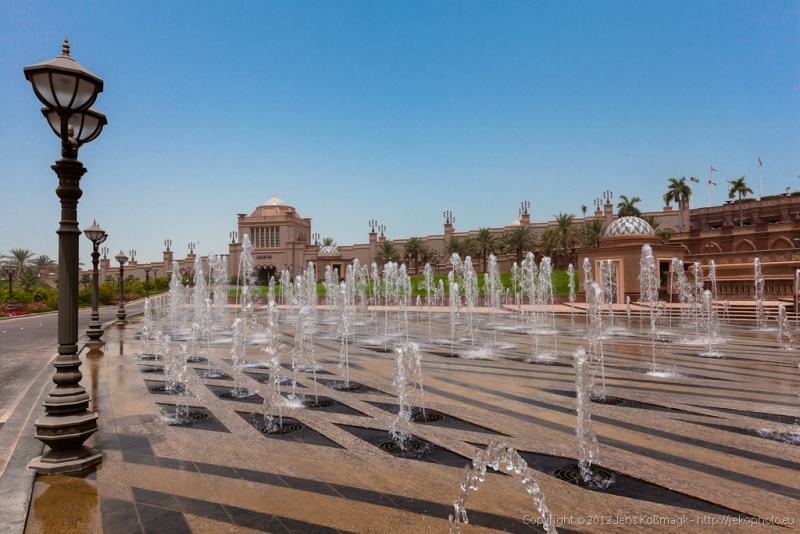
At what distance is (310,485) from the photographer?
3781mm

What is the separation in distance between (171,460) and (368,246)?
198 ft

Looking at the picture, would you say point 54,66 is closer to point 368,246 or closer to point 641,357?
point 641,357

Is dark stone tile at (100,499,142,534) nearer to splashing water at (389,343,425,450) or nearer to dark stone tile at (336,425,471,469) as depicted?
dark stone tile at (336,425,471,469)

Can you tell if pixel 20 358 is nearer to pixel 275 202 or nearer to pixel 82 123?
pixel 82 123

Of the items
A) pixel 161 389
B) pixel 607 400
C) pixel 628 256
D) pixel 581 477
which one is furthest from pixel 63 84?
pixel 628 256

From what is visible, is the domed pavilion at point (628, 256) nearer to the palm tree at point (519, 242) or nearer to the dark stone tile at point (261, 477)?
the palm tree at point (519, 242)

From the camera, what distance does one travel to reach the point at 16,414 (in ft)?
19.8

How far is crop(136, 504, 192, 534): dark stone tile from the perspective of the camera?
10.2ft

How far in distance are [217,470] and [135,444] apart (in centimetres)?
127

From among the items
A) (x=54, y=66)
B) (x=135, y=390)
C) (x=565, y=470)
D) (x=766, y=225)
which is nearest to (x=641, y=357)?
(x=565, y=470)


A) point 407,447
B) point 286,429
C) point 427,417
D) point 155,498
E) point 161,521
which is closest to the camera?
point 161,521

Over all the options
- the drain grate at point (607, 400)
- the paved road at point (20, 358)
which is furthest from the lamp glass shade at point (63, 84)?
the drain grate at point (607, 400)

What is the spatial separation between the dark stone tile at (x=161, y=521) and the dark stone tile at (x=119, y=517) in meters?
0.05

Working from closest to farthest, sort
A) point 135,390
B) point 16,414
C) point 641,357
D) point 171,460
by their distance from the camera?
1. point 171,460
2. point 16,414
3. point 135,390
4. point 641,357
